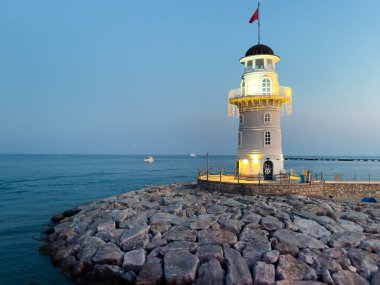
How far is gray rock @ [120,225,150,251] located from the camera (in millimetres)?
12219

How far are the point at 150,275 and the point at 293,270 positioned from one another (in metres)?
4.32

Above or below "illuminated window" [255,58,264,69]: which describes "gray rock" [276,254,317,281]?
below

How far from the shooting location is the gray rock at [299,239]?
11680 mm

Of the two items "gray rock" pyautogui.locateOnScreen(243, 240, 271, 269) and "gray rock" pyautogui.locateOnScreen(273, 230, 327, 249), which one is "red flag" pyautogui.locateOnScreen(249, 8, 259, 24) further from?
"gray rock" pyautogui.locateOnScreen(243, 240, 271, 269)

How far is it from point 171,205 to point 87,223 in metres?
4.39

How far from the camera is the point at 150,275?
10352mm

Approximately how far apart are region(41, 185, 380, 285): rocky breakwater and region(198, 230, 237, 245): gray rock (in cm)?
4

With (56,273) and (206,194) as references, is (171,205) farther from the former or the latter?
(56,273)

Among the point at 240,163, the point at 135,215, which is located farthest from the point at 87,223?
the point at 240,163

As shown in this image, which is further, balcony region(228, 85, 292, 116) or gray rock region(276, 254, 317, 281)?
balcony region(228, 85, 292, 116)

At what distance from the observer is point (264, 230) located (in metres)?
13.1

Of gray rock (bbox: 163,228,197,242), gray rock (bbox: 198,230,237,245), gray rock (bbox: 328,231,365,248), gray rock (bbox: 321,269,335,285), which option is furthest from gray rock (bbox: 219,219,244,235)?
gray rock (bbox: 321,269,335,285)

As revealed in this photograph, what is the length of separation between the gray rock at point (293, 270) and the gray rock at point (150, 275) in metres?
3.55

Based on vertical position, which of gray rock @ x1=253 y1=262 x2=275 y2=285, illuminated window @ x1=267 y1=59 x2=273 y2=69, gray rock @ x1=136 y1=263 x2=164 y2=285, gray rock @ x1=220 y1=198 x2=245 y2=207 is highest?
illuminated window @ x1=267 y1=59 x2=273 y2=69
